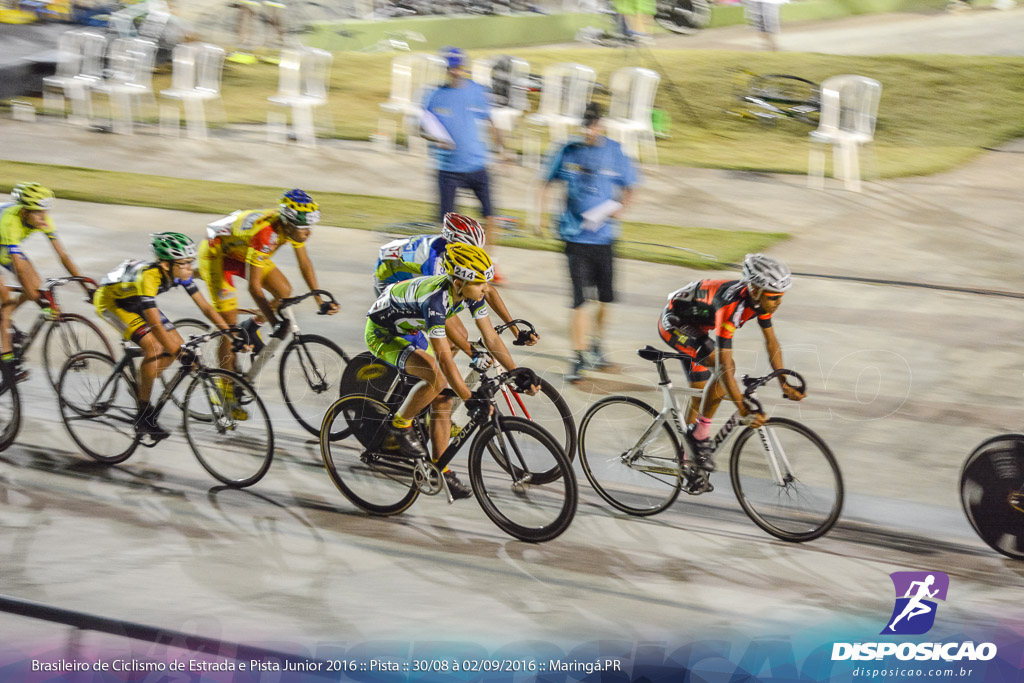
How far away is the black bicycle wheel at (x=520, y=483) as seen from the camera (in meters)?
4.80

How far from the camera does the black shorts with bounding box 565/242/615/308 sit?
6.75 metres

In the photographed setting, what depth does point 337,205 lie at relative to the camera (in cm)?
1112

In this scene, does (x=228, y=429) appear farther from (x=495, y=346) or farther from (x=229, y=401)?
(x=495, y=346)

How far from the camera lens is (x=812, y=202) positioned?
11.1 metres

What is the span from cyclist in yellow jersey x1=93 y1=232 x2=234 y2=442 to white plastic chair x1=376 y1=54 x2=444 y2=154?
8131 mm

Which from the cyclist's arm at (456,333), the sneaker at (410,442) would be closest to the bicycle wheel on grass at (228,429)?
the sneaker at (410,442)

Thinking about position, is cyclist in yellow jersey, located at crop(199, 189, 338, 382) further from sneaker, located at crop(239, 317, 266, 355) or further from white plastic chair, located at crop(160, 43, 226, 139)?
white plastic chair, located at crop(160, 43, 226, 139)

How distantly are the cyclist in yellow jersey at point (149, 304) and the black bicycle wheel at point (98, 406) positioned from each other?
0.69 ft

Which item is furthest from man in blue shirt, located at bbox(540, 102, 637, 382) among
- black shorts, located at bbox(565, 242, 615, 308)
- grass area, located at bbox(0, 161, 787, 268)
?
grass area, located at bbox(0, 161, 787, 268)

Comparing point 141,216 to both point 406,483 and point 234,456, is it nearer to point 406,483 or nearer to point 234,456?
point 234,456

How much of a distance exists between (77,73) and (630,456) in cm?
1388

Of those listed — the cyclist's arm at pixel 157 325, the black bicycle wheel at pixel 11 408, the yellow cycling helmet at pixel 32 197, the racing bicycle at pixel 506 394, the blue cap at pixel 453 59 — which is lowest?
the black bicycle wheel at pixel 11 408

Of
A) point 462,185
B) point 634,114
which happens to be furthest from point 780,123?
point 462,185

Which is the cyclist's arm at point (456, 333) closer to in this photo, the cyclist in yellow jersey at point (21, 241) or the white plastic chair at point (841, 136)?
the cyclist in yellow jersey at point (21, 241)
